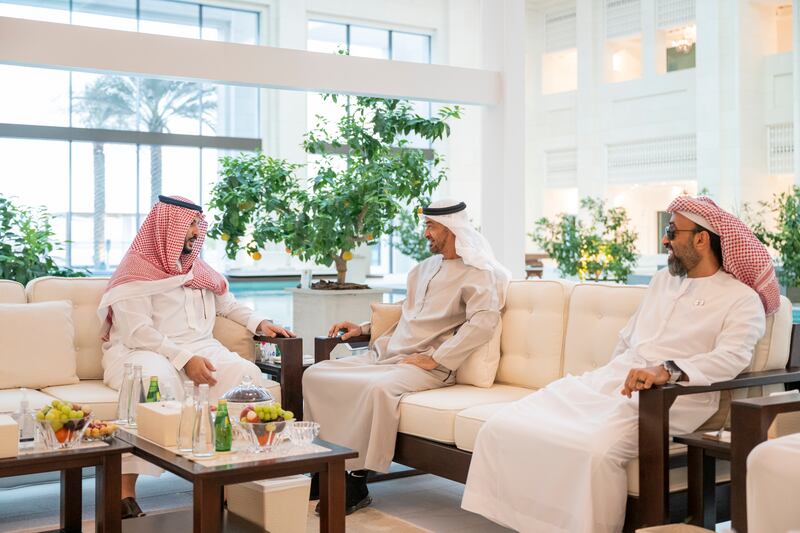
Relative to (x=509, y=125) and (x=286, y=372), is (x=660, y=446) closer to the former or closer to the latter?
(x=286, y=372)

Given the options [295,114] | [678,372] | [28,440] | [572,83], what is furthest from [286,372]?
[572,83]

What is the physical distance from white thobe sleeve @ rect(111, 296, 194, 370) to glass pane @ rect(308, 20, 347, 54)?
12.2m

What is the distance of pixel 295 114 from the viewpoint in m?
15.6

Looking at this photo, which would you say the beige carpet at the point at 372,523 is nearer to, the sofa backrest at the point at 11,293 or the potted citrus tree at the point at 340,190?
the sofa backrest at the point at 11,293

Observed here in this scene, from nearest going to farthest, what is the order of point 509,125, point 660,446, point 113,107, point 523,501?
point 660,446 < point 523,501 < point 509,125 < point 113,107

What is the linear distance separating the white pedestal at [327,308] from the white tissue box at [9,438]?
3.71 m

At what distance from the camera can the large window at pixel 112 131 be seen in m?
14.4

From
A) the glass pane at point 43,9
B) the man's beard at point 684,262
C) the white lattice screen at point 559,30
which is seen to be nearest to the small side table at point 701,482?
the man's beard at point 684,262

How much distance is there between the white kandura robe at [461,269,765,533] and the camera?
3080 mm

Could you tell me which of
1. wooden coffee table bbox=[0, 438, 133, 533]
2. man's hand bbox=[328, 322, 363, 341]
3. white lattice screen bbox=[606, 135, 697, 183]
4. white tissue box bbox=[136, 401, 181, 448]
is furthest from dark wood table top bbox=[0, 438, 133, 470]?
white lattice screen bbox=[606, 135, 697, 183]

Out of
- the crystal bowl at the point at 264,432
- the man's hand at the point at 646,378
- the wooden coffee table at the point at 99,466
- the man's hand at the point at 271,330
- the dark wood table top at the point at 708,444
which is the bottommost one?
the wooden coffee table at the point at 99,466

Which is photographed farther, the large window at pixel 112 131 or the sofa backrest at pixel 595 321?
the large window at pixel 112 131

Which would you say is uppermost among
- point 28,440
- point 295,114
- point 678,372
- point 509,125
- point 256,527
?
point 295,114

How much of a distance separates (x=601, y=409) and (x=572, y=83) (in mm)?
18052
